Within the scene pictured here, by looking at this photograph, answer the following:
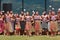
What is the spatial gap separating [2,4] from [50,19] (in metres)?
6.82

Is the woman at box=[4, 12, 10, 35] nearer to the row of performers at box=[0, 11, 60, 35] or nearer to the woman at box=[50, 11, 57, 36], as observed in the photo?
the row of performers at box=[0, 11, 60, 35]

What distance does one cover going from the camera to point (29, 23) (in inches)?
1062

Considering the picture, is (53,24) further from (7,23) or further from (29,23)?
(7,23)

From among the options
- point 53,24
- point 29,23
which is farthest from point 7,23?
point 53,24

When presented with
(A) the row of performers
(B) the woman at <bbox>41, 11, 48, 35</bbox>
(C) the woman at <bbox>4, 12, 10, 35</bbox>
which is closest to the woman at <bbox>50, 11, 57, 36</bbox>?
(A) the row of performers

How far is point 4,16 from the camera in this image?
92.3ft

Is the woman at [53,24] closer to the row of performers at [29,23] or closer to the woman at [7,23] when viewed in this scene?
the row of performers at [29,23]

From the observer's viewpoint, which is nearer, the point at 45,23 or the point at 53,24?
the point at 53,24

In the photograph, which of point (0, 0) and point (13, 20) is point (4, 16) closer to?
point (13, 20)

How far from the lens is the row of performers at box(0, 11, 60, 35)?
2699cm

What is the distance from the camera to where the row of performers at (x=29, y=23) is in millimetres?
26994

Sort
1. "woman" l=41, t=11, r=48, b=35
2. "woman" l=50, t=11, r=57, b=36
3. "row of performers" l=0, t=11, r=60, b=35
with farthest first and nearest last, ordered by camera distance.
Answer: "woman" l=41, t=11, r=48, b=35 → "row of performers" l=0, t=11, r=60, b=35 → "woman" l=50, t=11, r=57, b=36

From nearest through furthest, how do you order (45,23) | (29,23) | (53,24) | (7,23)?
(53,24) < (29,23) < (7,23) < (45,23)

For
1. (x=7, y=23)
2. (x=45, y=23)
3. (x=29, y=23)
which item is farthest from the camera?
(x=45, y=23)
